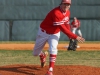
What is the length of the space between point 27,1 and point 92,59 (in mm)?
12009

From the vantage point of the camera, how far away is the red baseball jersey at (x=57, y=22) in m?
8.66

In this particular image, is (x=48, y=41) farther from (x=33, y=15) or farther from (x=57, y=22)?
(x=33, y=15)

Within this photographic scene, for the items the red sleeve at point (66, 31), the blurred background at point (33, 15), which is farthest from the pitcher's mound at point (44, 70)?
the blurred background at point (33, 15)

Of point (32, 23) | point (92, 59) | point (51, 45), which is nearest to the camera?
point (51, 45)

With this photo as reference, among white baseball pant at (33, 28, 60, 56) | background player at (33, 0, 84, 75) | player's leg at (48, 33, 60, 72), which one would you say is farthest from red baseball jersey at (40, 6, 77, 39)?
player's leg at (48, 33, 60, 72)

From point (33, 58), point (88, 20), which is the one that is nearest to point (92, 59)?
point (33, 58)

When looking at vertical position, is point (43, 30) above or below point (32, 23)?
above

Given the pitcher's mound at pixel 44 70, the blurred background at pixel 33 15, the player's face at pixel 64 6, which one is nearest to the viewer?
the player's face at pixel 64 6

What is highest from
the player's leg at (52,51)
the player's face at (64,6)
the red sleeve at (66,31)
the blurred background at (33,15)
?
the player's face at (64,6)

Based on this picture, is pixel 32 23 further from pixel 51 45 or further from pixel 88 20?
pixel 51 45

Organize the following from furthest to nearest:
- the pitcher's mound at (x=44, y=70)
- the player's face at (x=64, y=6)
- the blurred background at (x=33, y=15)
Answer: the blurred background at (x=33, y=15)
the pitcher's mound at (x=44, y=70)
the player's face at (x=64, y=6)

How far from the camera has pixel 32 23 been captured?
24.5 meters

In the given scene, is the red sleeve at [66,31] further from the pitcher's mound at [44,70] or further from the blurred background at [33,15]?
the blurred background at [33,15]

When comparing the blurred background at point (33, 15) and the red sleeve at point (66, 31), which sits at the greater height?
the red sleeve at point (66, 31)
